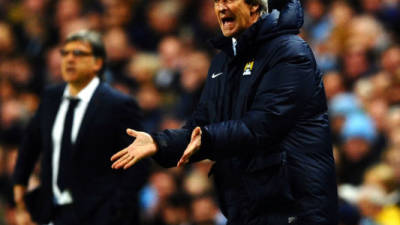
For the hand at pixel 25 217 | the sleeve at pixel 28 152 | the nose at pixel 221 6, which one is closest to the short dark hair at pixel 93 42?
the sleeve at pixel 28 152

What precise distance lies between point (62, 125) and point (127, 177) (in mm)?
543

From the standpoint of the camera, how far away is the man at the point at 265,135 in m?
3.77

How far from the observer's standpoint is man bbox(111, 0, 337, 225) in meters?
3.77

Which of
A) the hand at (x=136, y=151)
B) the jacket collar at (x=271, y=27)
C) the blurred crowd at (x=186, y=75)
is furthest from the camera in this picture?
the blurred crowd at (x=186, y=75)

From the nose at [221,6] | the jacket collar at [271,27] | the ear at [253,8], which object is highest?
the nose at [221,6]

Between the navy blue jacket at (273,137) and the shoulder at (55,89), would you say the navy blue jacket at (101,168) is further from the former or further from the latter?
the navy blue jacket at (273,137)

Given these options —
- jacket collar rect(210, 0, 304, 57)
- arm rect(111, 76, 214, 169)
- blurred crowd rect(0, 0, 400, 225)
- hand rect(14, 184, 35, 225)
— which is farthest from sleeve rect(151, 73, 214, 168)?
hand rect(14, 184, 35, 225)

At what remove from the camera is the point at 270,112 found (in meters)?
3.82

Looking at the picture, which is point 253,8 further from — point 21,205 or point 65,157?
point 21,205

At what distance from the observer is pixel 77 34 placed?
6.03m

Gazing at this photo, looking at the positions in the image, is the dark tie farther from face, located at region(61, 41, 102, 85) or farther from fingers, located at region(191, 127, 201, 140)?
fingers, located at region(191, 127, 201, 140)

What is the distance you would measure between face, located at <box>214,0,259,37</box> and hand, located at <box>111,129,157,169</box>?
0.71m

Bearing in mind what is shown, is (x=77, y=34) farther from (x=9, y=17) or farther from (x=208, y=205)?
(x=9, y=17)

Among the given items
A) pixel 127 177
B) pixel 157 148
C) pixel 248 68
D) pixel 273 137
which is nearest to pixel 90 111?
pixel 127 177
